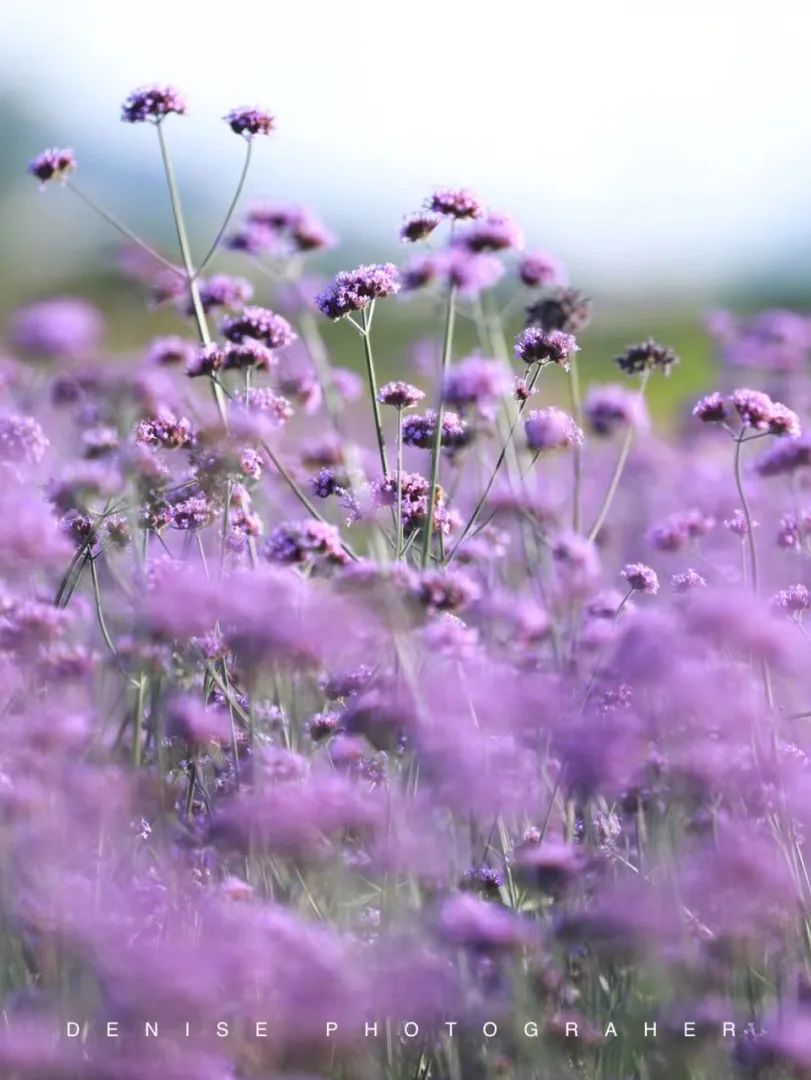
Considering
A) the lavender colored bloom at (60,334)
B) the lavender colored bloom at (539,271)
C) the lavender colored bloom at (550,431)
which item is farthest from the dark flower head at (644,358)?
the lavender colored bloom at (60,334)

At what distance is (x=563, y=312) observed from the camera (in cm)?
429

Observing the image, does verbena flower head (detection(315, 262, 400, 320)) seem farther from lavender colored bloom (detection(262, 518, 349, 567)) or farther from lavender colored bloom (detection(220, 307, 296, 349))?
lavender colored bloom (detection(262, 518, 349, 567))

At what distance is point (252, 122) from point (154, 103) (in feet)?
1.04

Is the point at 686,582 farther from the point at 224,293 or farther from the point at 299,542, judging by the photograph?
the point at 224,293

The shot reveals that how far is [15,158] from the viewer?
3450 cm

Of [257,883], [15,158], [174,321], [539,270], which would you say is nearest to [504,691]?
Result: [257,883]

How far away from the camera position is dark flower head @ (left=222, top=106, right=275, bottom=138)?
4551 mm

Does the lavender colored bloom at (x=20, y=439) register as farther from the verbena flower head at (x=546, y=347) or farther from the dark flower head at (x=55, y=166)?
the verbena flower head at (x=546, y=347)

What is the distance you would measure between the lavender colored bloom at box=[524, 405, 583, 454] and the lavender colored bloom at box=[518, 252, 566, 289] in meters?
0.49

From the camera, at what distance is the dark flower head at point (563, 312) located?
14.1 feet

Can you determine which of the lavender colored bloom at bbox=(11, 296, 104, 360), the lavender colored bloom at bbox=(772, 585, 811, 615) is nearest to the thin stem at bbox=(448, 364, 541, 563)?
the lavender colored bloom at bbox=(772, 585, 811, 615)

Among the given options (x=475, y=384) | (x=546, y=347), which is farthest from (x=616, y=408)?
(x=475, y=384)

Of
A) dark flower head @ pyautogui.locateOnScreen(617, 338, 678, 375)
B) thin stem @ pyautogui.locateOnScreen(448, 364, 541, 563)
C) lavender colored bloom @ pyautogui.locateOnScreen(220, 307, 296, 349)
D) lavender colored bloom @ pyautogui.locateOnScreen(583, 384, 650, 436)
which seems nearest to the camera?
thin stem @ pyautogui.locateOnScreen(448, 364, 541, 563)

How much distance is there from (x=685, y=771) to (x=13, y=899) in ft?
4.90
